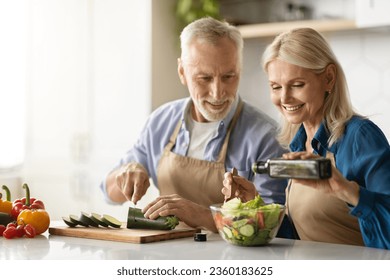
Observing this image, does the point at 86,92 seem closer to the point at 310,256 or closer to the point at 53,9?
the point at 53,9

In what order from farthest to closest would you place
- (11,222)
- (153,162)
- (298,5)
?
(298,5) < (153,162) < (11,222)

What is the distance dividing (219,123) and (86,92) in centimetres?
178

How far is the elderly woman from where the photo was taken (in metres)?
2.24

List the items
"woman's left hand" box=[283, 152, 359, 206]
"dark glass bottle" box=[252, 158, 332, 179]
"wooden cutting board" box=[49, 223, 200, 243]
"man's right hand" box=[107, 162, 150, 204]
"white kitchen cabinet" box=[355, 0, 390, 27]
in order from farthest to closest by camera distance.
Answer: "white kitchen cabinet" box=[355, 0, 390, 27] < "man's right hand" box=[107, 162, 150, 204] < "wooden cutting board" box=[49, 223, 200, 243] < "woman's left hand" box=[283, 152, 359, 206] < "dark glass bottle" box=[252, 158, 332, 179]

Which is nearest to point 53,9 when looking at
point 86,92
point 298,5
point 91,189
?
point 86,92

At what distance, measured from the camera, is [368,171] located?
2.17m

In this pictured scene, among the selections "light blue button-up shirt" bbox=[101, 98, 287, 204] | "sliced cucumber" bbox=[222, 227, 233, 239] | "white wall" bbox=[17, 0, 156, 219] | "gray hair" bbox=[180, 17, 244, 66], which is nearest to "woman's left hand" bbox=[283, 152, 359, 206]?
"sliced cucumber" bbox=[222, 227, 233, 239]

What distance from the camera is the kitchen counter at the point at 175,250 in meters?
1.92

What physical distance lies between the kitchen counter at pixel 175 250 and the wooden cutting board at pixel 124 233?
0.09 feet

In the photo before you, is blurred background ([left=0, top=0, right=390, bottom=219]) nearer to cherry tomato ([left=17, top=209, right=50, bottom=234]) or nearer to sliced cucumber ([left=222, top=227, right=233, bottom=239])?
cherry tomato ([left=17, top=209, right=50, bottom=234])

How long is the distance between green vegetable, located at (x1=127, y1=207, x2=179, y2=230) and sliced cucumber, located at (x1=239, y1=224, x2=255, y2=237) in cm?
37

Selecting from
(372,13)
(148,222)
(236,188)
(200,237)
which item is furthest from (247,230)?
(372,13)

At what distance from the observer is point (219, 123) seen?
2.99m

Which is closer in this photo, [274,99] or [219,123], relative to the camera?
[274,99]
